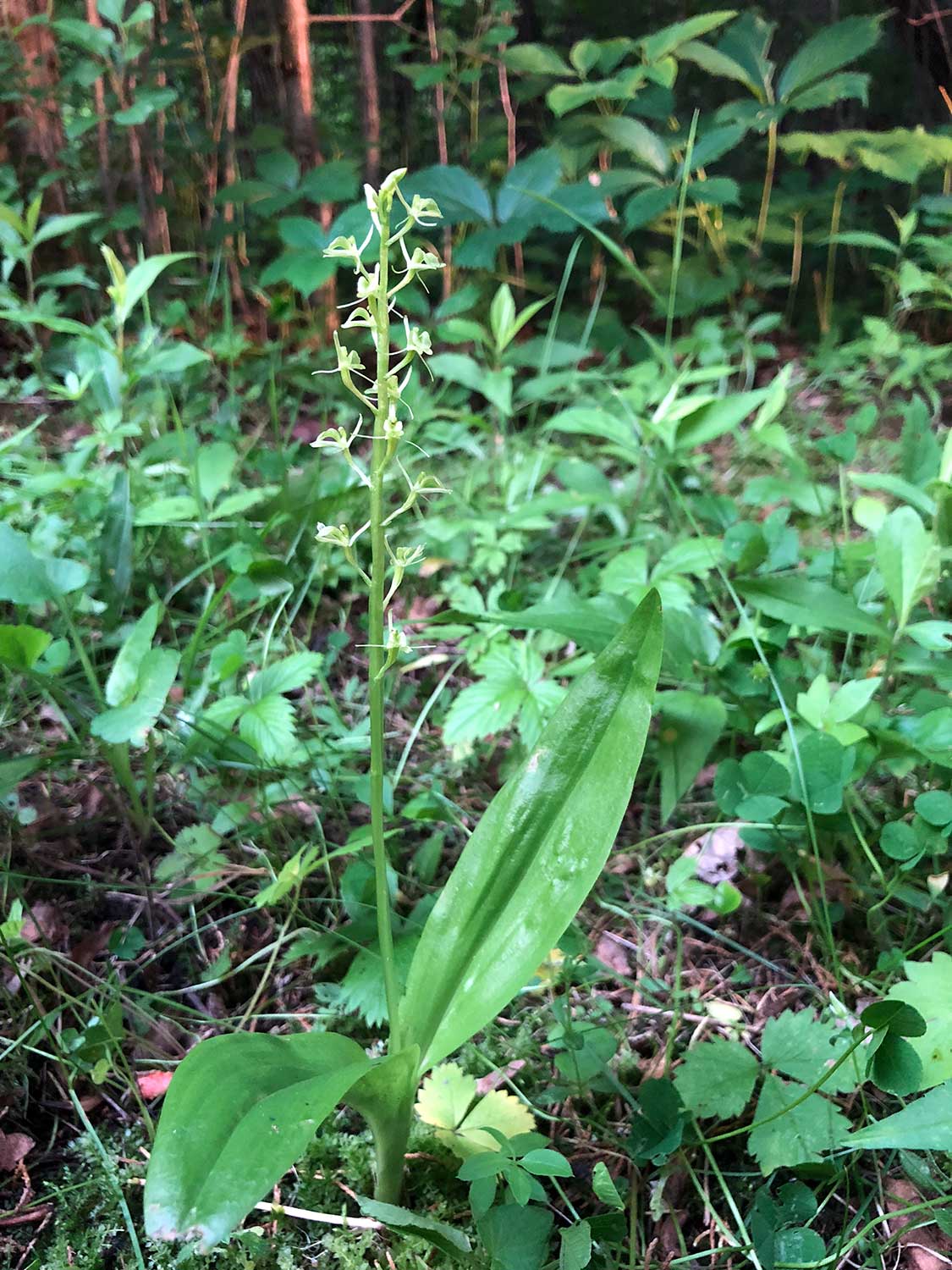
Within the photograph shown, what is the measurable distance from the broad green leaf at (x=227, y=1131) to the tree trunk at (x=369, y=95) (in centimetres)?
285

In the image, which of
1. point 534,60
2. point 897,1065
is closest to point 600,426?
point 897,1065

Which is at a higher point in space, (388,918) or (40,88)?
(40,88)

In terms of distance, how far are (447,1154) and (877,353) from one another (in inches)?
105

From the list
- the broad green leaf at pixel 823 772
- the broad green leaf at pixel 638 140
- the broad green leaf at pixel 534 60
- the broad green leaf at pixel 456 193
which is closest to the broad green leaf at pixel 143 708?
the broad green leaf at pixel 823 772

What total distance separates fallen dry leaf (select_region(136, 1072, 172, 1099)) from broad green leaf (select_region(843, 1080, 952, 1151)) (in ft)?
2.42

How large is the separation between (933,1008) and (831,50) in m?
2.78

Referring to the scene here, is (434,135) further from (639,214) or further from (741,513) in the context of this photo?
(741,513)

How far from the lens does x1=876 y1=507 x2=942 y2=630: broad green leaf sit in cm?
117

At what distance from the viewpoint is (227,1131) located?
58 cm

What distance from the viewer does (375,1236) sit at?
80 cm

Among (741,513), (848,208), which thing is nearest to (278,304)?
(741,513)

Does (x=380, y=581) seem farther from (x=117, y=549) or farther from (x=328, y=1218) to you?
(x=117, y=549)

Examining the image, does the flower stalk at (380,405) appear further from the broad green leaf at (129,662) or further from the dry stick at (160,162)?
the dry stick at (160,162)

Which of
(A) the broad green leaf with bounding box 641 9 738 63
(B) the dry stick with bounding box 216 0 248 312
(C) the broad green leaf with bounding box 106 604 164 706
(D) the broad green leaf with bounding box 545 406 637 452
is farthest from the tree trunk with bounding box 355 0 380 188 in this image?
A: (C) the broad green leaf with bounding box 106 604 164 706
